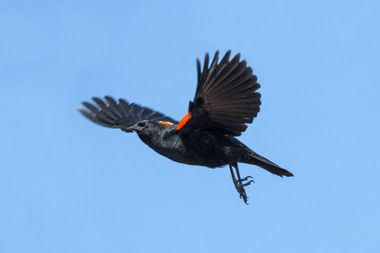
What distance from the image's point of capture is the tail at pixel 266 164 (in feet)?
37.3

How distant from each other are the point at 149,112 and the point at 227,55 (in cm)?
511

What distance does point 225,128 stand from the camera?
10.8 meters

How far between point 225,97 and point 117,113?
4.22m

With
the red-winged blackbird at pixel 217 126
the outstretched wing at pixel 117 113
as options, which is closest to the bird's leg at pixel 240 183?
the red-winged blackbird at pixel 217 126

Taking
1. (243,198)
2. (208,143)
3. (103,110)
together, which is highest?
(103,110)

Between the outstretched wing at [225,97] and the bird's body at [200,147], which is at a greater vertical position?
the outstretched wing at [225,97]

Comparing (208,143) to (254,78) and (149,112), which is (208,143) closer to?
(254,78)

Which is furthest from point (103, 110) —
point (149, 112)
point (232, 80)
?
point (232, 80)

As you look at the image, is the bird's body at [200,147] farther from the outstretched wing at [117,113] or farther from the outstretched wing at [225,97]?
the outstretched wing at [117,113]

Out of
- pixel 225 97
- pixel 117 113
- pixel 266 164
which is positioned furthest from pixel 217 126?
pixel 117 113

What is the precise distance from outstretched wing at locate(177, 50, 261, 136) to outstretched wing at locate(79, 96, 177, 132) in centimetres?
237

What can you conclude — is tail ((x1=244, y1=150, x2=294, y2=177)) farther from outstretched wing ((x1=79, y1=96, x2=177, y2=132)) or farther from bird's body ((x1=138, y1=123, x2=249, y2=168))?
outstretched wing ((x1=79, y1=96, x2=177, y2=132))

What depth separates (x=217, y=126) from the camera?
1080cm

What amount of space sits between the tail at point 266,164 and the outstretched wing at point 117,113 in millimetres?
2416
